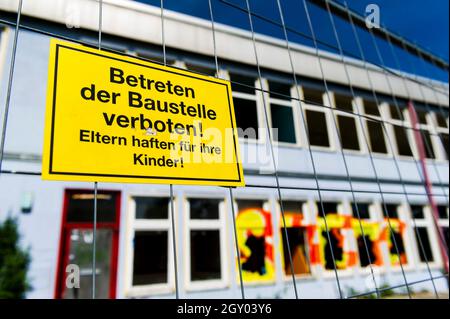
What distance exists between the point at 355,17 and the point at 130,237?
15.7ft

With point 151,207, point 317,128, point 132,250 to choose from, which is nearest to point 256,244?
point 151,207

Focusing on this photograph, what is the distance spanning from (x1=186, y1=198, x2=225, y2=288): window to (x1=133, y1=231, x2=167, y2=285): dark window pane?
1.56 feet

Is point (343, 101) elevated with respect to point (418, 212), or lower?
elevated

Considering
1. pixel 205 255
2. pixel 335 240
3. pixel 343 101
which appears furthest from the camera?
pixel 343 101

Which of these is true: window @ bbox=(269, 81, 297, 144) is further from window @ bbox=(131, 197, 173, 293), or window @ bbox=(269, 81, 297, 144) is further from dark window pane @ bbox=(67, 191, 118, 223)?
dark window pane @ bbox=(67, 191, 118, 223)

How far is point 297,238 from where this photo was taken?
6.27 m

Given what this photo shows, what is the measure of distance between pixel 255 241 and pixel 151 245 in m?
2.18

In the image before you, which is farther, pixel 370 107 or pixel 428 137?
pixel 428 137

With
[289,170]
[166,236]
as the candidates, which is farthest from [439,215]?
[166,236]

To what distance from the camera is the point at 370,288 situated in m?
6.22

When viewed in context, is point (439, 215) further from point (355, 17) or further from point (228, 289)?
point (355, 17)

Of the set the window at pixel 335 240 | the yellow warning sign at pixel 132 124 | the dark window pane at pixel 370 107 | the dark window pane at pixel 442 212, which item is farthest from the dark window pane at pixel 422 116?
the yellow warning sign at pixel 132 124

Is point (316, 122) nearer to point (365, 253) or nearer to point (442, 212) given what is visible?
point (365, 253)
